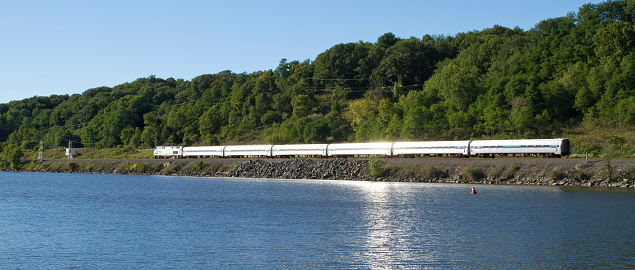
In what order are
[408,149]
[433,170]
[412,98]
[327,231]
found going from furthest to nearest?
[412,98], [408,149], [433,170], [327,231]

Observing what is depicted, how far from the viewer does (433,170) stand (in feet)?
215

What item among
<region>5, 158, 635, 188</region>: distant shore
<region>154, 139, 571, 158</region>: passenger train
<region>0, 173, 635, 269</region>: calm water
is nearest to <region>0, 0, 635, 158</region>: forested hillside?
<region>154, 139, 571, 158</region>: passenger train

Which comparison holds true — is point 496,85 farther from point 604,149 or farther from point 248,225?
point 248,225

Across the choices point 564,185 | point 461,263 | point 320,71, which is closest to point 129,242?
point 461,263

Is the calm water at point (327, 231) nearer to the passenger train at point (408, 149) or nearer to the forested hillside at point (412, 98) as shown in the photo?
the passenger train at point (408, 149)

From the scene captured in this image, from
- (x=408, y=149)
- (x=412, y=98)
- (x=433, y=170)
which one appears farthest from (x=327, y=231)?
(x=412, y=98)

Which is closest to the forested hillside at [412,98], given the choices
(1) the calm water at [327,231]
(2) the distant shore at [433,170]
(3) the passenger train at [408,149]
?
(3) the passenger train at [408,149]

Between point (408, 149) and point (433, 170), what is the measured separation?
1480 cm

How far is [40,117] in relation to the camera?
198500 millimetres

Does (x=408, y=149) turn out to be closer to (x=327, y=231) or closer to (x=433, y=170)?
(x=433, y=170)

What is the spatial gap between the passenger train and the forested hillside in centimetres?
622

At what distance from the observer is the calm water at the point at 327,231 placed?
75.6 ft

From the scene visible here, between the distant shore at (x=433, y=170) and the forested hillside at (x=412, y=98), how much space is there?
45.6ft

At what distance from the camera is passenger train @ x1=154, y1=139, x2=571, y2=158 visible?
68000 millimetres
